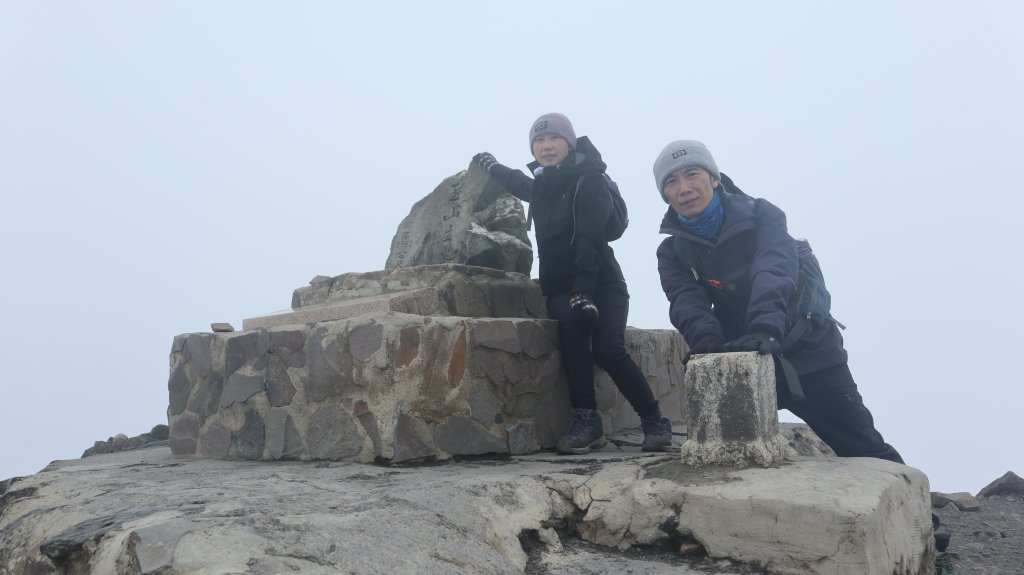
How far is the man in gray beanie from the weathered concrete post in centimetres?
29

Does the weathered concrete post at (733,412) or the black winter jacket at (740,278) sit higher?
the black winter jacket at (740,278)

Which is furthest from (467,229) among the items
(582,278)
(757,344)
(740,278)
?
(757,344)

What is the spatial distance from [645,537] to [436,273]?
2.03m

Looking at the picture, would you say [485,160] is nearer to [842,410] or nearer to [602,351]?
[602,351]

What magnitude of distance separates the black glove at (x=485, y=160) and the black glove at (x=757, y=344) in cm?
228

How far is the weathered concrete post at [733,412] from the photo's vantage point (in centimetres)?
304

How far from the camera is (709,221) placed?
143 inches

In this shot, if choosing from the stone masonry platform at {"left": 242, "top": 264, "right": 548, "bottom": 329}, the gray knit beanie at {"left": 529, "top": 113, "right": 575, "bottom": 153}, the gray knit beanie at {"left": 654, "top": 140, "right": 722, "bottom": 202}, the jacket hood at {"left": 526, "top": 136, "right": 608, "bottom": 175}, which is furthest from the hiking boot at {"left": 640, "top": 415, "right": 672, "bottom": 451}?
the gray knit beanie at {"left": 529, "top": 113, "right": 575, "bottom": 153}

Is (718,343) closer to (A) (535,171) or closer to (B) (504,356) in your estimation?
(B) (504,356)

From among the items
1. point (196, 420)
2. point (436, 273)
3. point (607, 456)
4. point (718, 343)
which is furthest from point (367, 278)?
point (718, 343)

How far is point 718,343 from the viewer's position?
3.34 m

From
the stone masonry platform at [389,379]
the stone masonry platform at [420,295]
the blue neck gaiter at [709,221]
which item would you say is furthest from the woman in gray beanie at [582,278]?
the blue neck gaiter at [709,221]

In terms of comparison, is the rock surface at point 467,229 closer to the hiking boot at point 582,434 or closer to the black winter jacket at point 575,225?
the black winter jacket at point 575,225

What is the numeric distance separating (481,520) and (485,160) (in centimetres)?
286
